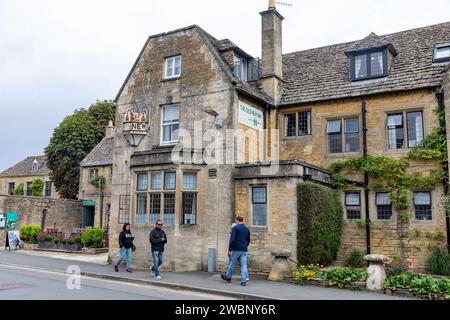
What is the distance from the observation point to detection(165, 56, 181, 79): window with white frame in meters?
20.6

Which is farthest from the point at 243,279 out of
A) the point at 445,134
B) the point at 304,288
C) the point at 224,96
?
the point at 445,134

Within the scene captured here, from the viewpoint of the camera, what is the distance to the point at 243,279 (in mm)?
13375

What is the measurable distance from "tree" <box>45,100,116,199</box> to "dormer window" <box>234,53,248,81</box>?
2971 cm

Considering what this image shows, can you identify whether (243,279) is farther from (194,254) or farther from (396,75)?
(396,75)

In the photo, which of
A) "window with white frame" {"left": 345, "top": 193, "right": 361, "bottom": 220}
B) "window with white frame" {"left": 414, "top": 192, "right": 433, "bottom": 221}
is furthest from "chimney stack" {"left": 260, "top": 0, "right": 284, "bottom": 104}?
"window with white frame" {"left": 414, "top": 192, "right": 433, "bottom": 221}

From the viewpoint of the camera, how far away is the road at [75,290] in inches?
422

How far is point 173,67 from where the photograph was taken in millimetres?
20750

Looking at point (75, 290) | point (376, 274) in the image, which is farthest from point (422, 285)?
point (75, 290)

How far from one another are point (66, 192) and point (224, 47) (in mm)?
32078

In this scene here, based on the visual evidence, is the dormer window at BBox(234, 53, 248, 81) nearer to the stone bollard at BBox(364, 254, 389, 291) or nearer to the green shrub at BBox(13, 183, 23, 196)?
the stone bollard at BBox(364, 254, 389, 291)

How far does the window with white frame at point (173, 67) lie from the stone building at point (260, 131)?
53 mm

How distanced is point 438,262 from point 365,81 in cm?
846

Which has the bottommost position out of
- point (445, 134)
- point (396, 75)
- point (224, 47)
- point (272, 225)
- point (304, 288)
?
point (304, 288)

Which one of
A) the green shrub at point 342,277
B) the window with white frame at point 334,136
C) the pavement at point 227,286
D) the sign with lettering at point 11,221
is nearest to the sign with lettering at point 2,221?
the sign with lettering at point 11,221
